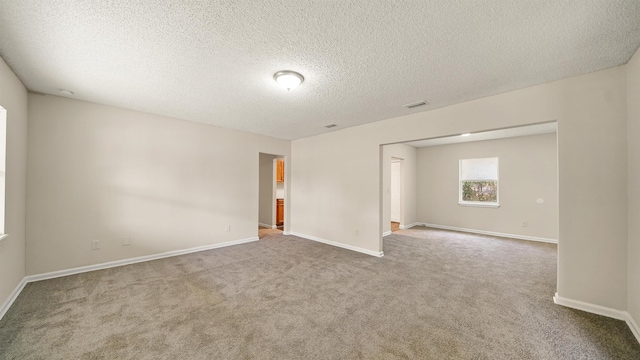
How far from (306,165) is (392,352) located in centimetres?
432

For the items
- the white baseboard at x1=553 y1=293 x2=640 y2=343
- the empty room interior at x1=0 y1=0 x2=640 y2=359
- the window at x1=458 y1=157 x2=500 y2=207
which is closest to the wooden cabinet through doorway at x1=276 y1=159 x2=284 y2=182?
the empty room interior at x1=0 y1=0 x2=640 y2=359

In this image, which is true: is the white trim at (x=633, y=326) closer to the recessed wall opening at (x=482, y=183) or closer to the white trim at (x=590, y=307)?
the white trim at (x=590, y=307)

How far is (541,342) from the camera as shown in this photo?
73.8 inches

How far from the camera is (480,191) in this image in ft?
20.6

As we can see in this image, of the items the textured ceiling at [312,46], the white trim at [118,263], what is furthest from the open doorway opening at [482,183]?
the white trim at [118,263]

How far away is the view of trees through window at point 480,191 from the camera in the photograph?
607 cm

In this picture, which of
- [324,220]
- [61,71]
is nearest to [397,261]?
[324,220]

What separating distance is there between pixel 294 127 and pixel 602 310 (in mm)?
4707

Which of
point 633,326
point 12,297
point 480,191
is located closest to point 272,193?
point 12,297

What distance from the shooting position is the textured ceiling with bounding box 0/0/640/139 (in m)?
1.56

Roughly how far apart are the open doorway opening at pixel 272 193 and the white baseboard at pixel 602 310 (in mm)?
5494

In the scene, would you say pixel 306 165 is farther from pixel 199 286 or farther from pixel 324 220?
pixel 199 286

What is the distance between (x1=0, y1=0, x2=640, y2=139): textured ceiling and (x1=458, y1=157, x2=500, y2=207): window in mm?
4060

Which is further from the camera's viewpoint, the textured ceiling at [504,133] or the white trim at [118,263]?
the textured ceiling at [504,133]
